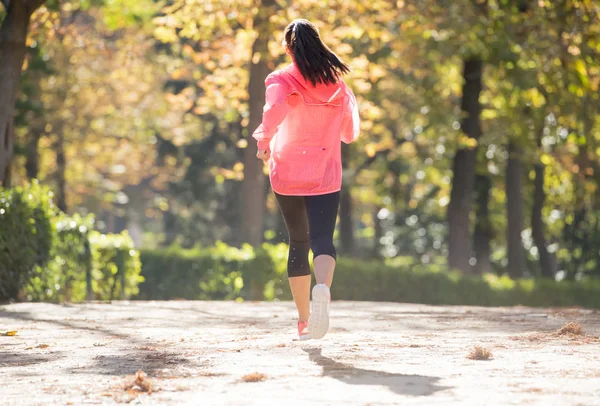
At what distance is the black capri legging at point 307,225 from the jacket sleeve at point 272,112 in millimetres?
516

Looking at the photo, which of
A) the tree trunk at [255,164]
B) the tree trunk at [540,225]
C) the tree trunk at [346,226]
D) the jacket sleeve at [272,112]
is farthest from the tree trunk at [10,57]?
the tree trunk at [346,226]

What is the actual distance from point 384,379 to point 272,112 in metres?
2.23

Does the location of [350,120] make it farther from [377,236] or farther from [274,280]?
[377,236]

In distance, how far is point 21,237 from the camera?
516 inches

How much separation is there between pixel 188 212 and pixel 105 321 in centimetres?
3942

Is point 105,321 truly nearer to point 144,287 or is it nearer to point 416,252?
Result: point 144,287

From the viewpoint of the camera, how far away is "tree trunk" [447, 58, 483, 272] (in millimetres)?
28062

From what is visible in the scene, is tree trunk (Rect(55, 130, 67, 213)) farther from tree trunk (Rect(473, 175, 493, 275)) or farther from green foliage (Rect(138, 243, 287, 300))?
tree trunk (Rect(473, 175, 493, 275))

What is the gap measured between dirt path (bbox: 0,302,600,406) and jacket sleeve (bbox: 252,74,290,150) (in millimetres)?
1333

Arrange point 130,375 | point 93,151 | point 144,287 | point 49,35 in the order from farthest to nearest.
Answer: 1. point 93,151
2. point 144,287
3. point 49,35
4. point 130,375

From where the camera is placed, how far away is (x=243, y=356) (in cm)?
705

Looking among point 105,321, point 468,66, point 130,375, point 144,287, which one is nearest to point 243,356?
point 130,375

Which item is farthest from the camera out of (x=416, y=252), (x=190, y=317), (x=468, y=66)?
(x=416, y=252)

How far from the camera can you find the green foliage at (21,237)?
42.4 ft
